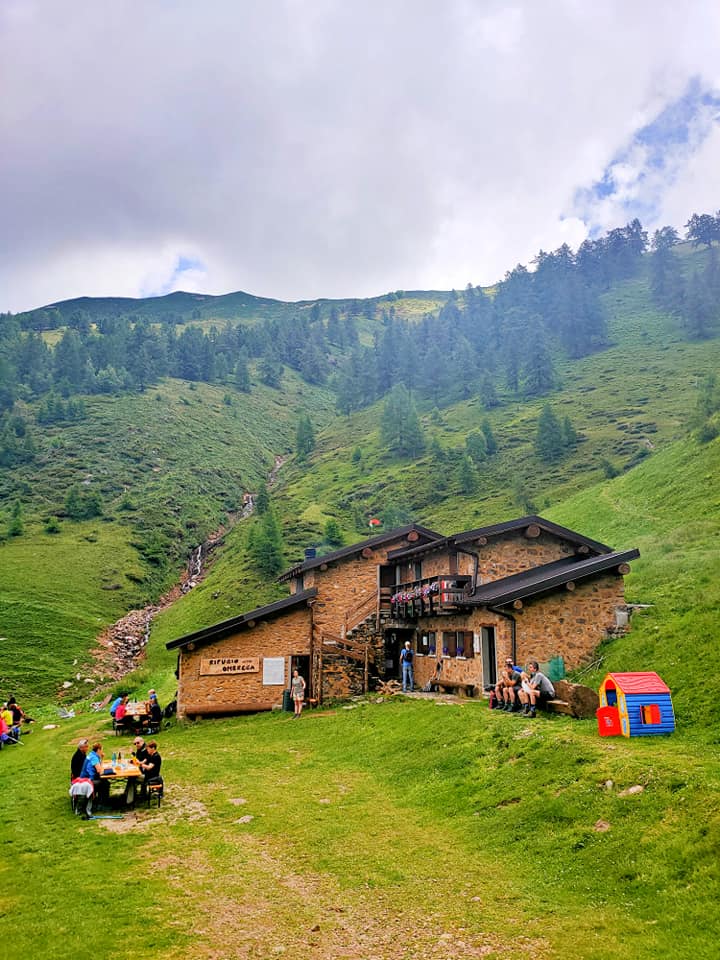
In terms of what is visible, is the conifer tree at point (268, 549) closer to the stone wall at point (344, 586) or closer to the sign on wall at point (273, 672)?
the stone wall at point (344, 586)

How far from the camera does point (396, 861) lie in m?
11.0

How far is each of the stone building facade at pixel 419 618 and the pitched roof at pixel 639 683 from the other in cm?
773

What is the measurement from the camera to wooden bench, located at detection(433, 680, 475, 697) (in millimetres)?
24422

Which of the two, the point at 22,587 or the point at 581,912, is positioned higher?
the point at 22,587

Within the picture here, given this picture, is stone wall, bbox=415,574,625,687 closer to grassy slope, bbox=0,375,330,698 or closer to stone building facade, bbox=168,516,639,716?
stone building facade, bbox=168,516,639,716

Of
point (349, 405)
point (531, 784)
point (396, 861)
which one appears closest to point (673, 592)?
point (531, 784)

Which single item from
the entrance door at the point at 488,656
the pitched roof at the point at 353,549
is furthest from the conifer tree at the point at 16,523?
the entrance door at the point at 488,656

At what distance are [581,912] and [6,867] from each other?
32.7ft

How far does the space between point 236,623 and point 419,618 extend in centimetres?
868

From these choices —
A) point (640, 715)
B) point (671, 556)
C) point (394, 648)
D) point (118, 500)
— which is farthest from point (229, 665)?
point (118, 500)

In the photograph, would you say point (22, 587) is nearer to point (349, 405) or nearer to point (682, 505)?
point (682, 505)

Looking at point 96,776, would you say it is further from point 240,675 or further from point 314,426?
point 314,426

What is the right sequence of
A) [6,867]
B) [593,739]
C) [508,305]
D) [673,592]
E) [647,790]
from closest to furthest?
1. [647,790]
2. [6,867]
3. [593,739]
4. [673,592]
5. [508,305]

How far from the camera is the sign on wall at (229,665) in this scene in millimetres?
28156
